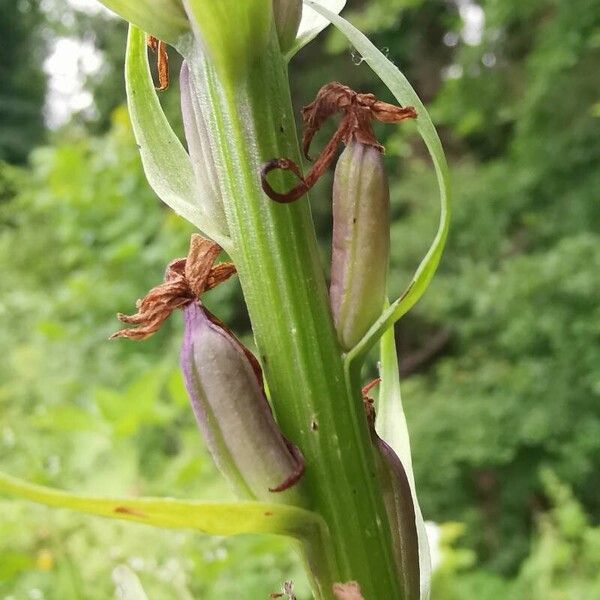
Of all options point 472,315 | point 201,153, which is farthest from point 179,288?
point 472,315

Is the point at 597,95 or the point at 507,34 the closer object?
the point at 597,95

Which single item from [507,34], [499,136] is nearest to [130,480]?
[507,34]

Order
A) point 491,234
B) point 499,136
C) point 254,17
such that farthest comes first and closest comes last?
point 499,136 < point 491,234 < point 254,17

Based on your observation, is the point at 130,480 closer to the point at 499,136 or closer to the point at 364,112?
the point at 364,112

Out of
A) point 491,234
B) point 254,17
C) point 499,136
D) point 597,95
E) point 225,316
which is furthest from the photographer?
point 499,136

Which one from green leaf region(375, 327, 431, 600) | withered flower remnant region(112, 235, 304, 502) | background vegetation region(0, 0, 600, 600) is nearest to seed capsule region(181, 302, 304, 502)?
withered flower remnant region(112, 235, 304, 502)

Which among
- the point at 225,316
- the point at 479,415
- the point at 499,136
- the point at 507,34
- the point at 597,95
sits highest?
the point at 499,136
